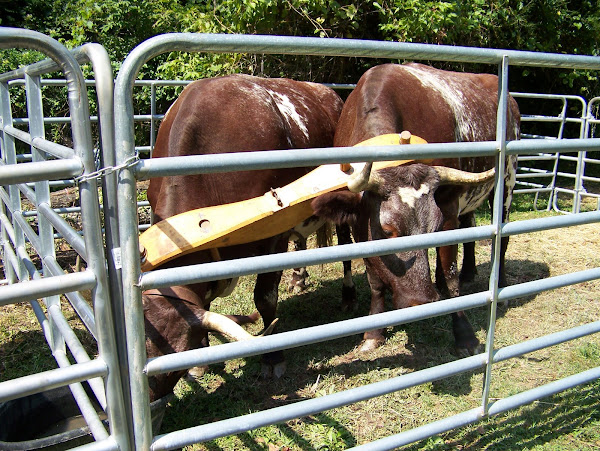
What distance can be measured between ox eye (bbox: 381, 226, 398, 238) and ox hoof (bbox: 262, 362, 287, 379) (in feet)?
4.00

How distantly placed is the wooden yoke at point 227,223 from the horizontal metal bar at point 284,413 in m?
0.77

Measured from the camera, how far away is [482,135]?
4.89 meters

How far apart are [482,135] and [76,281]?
4133mm

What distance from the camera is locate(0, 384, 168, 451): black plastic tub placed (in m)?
2.53

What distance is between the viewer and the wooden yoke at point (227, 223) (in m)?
2.37

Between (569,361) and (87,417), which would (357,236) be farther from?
(87,417)

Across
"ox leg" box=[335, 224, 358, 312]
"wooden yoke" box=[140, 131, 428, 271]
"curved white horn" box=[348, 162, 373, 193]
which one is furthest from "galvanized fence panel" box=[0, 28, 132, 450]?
"ox leg" box=[335, 224, 358, 312]

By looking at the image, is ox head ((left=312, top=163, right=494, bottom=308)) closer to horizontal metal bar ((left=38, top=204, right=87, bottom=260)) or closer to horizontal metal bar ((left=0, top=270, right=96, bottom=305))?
horizontal metal bar ((left=38, top=204, right=87, bottom=260))

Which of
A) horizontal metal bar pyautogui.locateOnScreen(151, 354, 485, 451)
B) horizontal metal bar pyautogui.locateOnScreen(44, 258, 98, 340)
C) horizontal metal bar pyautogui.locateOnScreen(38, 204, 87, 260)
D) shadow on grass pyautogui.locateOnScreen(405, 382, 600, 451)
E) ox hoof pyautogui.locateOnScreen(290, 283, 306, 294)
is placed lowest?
ox hoof pyautogui.locateOnScreen(290, 283, 306, 294)

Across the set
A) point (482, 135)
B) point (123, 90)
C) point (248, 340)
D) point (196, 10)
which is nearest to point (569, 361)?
point (482, 135)

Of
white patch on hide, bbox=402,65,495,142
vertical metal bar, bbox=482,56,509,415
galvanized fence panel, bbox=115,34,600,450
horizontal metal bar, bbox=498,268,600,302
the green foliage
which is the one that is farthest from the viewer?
the green foliage

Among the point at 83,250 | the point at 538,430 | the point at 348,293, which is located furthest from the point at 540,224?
the point at 348,293

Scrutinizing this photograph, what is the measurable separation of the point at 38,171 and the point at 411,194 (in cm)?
235

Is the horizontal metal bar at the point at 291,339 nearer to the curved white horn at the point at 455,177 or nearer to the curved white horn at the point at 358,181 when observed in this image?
the curved white horn at the point at 358,181
